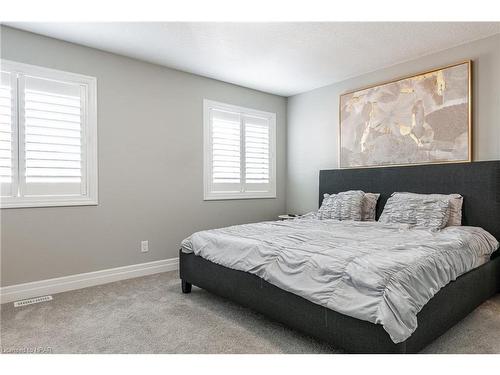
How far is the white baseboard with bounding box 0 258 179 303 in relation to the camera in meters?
2.95

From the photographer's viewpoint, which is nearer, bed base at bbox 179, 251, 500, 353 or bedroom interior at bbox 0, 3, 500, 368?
bed base at bbox 179, 251, 500, 353

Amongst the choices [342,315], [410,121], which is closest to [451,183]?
[410,121]

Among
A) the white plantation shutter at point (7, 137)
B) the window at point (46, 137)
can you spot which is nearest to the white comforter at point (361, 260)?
the window at point (46, 137)

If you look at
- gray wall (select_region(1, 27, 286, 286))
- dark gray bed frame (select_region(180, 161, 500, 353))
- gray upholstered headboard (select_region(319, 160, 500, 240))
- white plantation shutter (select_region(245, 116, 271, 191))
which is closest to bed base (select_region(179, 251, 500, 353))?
dark gray bed frame (select_region(180, 161, 500, 353))

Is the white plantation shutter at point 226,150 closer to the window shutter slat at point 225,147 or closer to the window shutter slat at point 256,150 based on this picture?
the window shutter slat at point 225,147

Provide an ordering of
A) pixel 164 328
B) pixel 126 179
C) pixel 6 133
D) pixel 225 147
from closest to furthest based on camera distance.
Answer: pixel 164 328
pixel 6 133
pixel 126 179
pixel 225 147

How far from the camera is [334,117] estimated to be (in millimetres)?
4590

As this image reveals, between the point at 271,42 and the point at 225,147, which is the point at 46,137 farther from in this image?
the point at 271,42

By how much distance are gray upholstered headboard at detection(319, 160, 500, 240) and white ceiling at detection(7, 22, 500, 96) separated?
129 cm

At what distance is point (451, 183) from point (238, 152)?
8.87 feet

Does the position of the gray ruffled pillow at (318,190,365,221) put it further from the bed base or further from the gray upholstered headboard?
the bed base

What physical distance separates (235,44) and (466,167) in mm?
2664

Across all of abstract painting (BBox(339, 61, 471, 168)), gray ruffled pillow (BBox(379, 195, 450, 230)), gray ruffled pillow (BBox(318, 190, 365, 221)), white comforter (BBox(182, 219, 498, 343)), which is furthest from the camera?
gray ruffled pillow (BBox(318, 190, 365, 221))
